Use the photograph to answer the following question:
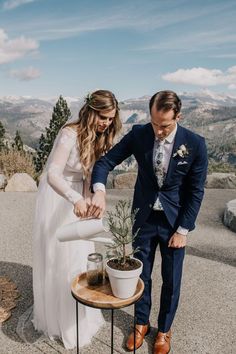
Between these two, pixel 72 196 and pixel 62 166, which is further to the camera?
pixel 62 166

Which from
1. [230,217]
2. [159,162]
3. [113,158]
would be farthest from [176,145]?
[230,217]

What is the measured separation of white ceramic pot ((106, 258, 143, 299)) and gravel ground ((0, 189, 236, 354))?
117cm

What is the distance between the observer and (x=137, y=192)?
3008mm

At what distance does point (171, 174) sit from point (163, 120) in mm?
447

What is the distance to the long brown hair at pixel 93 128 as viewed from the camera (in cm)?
286

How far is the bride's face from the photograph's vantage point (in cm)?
288

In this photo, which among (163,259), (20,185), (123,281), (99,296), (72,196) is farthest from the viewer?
(20,185)

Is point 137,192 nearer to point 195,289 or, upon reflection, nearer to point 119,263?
point 119,263

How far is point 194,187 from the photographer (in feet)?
8.95

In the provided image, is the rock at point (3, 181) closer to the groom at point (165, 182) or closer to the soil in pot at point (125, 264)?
the groom at point (165, 182)

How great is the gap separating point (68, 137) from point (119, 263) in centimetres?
110

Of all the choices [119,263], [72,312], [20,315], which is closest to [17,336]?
[20,315]

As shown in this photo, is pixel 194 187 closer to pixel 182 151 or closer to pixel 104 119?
pixel 182 151

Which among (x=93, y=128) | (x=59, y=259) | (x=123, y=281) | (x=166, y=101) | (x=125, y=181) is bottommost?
(x=125, y=181)
